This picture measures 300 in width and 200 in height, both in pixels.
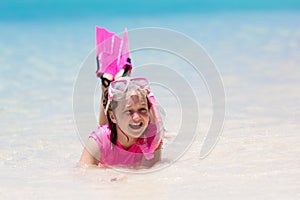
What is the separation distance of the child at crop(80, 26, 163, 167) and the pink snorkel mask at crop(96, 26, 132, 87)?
40cm

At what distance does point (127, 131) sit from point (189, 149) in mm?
637

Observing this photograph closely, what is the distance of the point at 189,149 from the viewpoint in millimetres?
3561

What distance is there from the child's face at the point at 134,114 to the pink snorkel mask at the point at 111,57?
0.58 m

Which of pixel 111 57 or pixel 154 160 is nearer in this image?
pixel 154 160

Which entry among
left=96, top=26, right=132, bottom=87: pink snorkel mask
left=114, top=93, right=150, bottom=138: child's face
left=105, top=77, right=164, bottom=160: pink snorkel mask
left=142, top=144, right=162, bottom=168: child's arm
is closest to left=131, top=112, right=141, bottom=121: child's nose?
left=114, top=93, right=150, bottom=138: child's face

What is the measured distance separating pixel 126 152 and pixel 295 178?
3.33ft

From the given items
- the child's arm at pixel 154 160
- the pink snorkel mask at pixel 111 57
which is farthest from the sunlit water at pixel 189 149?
the pink snorkel mask at pixel 111 57

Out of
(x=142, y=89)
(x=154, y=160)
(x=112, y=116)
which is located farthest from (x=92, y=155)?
(x=142, y=89)

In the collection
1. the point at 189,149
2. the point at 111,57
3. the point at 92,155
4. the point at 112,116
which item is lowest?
the point at 92,155

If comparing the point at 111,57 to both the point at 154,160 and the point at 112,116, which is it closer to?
the point at 112,116

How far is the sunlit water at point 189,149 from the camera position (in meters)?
2.60

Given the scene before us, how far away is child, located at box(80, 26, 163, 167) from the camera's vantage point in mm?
3039

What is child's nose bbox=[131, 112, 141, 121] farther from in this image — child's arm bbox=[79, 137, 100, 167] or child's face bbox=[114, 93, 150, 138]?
child's arm bbox=[79, 137, 100, 167]

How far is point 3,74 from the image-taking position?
26.1 ft
